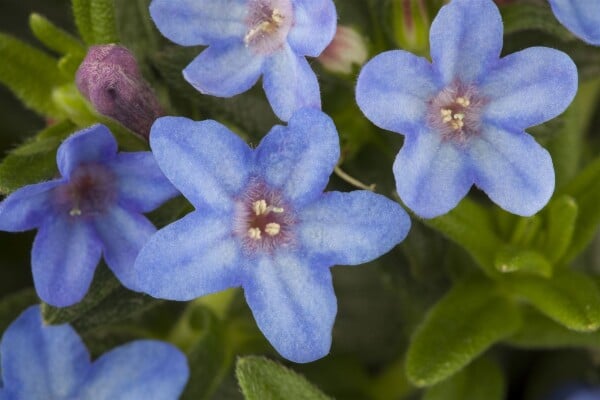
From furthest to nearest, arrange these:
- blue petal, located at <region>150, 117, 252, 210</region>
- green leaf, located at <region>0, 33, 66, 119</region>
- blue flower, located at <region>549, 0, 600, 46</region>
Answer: green leaf, located at <region>0, 33, 66, 119</region>, blue flower, located at <region>549, 0, 600, 46</region>, blue petal, located at <region>150, 117, 252, 210</region>

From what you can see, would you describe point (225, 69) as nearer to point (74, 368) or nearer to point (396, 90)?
point (396, 90)

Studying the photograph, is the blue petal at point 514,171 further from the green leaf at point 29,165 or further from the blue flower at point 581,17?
the green leaf at point 29,165

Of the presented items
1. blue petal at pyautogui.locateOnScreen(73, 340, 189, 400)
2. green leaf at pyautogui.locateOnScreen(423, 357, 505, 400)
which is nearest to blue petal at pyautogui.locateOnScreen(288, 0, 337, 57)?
blue petal at pyautogui.locateOnScreen(73, 340, 189, 400)

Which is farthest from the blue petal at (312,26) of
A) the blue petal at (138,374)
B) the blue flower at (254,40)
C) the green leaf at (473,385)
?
the green leaf at (473,385)

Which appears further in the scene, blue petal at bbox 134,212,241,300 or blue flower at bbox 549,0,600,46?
blue flower at bbox 549,0,600,46

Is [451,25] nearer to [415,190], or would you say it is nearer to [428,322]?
[415,190]

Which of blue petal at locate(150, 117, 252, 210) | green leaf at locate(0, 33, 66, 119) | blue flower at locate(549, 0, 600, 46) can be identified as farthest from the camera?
green leaf at locate(0, 33, 66, 119)

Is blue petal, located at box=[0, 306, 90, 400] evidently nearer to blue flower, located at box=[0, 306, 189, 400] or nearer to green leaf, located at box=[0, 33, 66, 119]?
blue flower, located at box=[0, 306, 189, 400]

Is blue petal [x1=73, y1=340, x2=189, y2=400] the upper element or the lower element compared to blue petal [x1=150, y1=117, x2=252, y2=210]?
lower
